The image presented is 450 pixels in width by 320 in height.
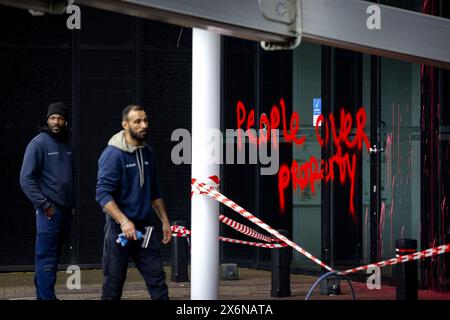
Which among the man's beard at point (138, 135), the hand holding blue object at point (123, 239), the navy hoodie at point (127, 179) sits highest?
the man's beard at point (138, 135)

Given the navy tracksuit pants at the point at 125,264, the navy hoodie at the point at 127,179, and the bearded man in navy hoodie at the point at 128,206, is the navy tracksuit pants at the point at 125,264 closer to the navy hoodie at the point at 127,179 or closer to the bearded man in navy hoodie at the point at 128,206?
the bearded man in navy hoodie at the point at 128,206

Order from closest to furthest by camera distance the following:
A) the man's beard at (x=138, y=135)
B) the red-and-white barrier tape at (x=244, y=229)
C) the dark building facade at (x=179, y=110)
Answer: the man's beard at (x=138, y=135) < the dark building facade at (x=179, y=110) < the red-and-white barrier tape at (x=244, y=229)

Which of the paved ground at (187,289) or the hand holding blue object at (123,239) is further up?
the hand holding blue object at (123,239)

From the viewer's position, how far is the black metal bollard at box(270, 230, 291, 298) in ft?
35.4

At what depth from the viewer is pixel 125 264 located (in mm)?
7887

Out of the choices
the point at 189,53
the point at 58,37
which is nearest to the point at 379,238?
the point at 189,53

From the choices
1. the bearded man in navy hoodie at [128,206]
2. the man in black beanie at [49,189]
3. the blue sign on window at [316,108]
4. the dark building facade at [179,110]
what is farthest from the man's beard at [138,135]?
the blue sign on window at [316,108]

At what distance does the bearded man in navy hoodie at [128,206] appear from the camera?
25.7 feet

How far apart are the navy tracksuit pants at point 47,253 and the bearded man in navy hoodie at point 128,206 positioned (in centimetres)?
139

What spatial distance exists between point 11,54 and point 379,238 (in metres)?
5.47

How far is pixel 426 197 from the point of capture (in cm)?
1130

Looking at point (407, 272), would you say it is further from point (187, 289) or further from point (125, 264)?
point (187, 289)

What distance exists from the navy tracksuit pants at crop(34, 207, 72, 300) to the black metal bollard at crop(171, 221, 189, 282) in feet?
10.5
